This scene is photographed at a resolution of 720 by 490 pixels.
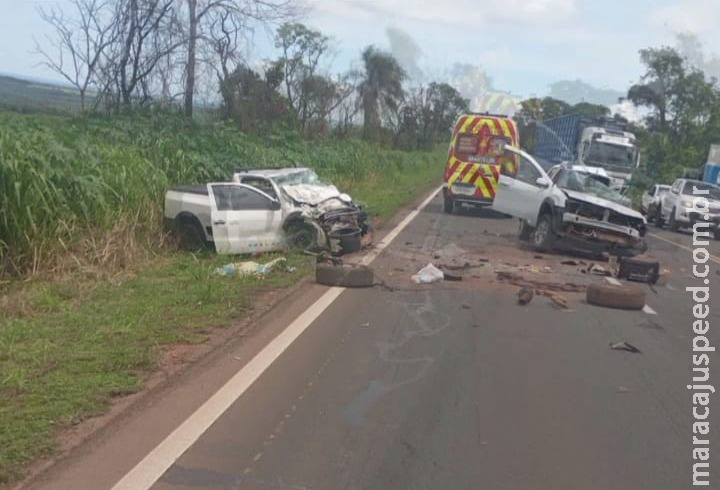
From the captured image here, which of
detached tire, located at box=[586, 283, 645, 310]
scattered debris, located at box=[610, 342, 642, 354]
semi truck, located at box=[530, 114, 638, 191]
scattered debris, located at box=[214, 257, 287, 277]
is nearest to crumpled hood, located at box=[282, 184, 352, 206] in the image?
scattered debris, located at box=[214, 257, 287, 277]

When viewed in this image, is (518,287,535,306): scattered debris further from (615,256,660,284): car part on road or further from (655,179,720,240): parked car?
(655,179,720,240): parked car

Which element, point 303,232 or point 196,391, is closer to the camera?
point 196,391

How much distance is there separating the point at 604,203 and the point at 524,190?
2.09 meters

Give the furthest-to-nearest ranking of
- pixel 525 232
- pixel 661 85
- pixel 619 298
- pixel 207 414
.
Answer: pixel 661 85, pixel 525 232, pixel 619 298, pixel 207 414

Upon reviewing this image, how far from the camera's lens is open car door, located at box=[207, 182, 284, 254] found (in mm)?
13617

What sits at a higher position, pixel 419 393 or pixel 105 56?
pixel 105 56

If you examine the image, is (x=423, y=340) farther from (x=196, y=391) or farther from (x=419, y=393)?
(x=196, y=391)

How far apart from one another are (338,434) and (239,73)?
92.7 feet

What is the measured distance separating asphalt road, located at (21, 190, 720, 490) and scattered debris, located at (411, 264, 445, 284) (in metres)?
1.30

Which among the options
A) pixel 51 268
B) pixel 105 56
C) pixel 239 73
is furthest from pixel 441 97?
pixel 51 268

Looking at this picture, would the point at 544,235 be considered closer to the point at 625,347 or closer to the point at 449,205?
the point at 625,347

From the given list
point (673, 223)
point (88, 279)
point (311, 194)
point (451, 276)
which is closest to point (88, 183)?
point (88, 279)

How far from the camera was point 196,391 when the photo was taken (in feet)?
20.7

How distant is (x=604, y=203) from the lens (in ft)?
51.8
